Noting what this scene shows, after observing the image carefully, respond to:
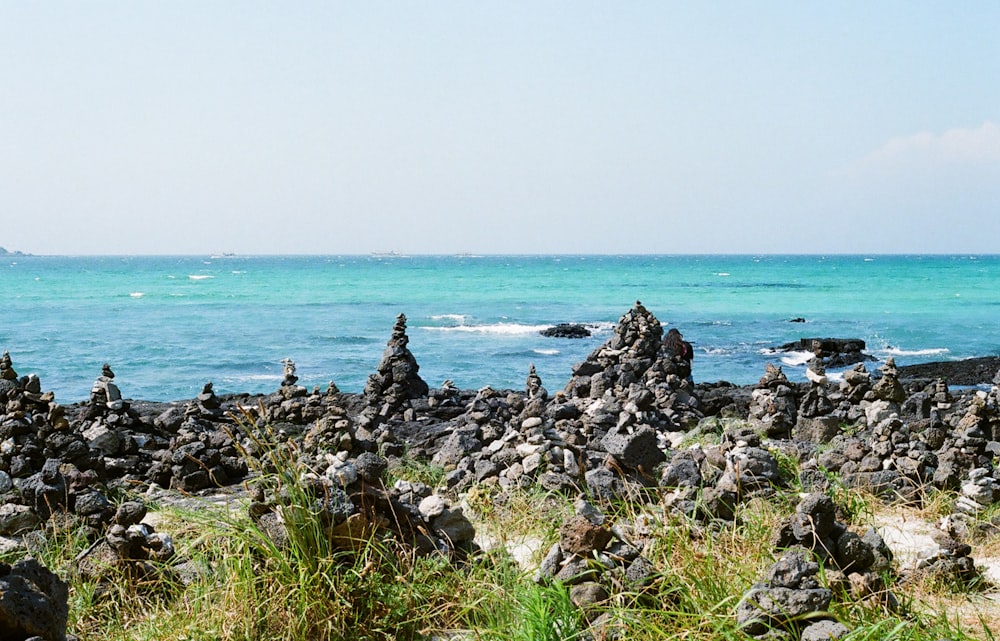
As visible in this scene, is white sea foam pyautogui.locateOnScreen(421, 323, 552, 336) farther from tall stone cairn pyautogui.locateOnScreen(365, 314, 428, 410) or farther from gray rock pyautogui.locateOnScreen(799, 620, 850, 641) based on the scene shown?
gray rock pyautogui.locateOnScreen(799, 620, 850, 641)

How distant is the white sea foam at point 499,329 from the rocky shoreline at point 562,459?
22818mm

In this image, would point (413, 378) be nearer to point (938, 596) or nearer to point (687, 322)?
point (938, 596)

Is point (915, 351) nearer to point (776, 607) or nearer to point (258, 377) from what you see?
point (258, 377)

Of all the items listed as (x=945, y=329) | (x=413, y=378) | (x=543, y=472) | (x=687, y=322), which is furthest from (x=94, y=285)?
(x=543, y=472)

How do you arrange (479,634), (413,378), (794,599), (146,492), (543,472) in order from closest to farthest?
1. (794,599)
2. (479,634)
3. (543,472)
4. (146,492)
5. (413,378)

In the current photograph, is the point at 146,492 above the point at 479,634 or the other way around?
the other way around

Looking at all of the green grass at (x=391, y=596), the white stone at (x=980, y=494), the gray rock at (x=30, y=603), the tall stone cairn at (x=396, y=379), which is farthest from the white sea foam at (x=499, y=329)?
the gray rock at (x=30, y=603)

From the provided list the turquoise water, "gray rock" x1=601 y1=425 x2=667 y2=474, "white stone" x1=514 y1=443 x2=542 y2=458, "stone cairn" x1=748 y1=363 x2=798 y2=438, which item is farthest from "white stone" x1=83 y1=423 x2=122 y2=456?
the turquoise water

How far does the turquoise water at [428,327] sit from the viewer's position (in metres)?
28.1

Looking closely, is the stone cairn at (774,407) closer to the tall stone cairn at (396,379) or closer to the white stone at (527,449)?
the white stone at (527,449)

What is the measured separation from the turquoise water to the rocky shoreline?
10094 mm

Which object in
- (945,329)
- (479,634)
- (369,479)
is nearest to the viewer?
(479,634)

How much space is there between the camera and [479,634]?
14.0 ft

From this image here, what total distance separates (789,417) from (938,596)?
7468 mm
